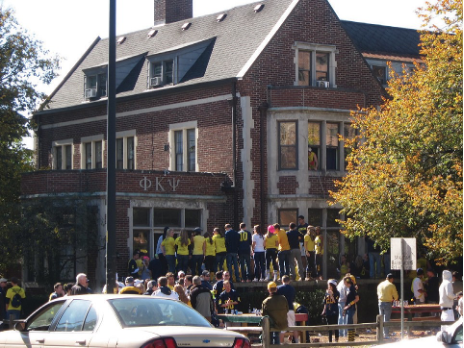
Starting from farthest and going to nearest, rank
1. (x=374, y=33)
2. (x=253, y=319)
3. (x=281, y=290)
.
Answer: (x=374, y=33) → (x=281, y=290) → (x=253, y=319)

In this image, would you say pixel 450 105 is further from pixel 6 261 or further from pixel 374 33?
pixel 374 33

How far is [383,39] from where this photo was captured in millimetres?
47500

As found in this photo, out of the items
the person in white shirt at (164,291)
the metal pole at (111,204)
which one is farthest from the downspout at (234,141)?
the metal pole at (111,204)

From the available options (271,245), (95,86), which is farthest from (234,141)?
(95,86)

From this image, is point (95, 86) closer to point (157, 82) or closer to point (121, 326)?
point (157, 82)

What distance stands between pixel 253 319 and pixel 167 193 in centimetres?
1280

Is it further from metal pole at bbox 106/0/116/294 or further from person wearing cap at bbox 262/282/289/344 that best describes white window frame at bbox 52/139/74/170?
metal pole at bbox 106/0/116/294

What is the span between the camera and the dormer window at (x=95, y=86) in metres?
39.9

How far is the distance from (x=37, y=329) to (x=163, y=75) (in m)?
24.1

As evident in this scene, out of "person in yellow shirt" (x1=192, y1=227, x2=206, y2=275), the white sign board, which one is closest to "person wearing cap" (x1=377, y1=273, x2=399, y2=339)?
the white sign board

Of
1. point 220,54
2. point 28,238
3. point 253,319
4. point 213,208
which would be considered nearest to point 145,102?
point 220,54

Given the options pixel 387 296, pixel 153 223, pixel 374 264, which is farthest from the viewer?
pixel 374 264

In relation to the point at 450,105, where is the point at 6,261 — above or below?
below

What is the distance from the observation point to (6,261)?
3028cm
